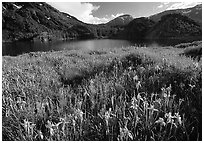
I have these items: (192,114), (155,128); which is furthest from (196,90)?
(155,128)

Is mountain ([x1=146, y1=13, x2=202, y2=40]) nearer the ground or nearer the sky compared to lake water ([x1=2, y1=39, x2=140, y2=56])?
nearer the sky

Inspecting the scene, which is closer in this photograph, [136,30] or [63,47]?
[63,47]

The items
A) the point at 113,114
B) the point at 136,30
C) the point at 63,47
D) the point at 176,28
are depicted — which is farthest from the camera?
the point at 136,30

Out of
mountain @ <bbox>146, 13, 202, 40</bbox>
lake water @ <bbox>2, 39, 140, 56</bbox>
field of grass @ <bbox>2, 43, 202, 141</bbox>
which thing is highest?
mountain @ <bbox>146, 13, 202, 40</bbox>

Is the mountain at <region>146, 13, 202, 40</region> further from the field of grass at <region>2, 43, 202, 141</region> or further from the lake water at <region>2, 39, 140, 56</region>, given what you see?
the field of grass at <region>2, 43, 202, 141</region>

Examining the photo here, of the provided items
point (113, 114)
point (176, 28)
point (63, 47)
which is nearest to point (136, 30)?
point (176, 28)

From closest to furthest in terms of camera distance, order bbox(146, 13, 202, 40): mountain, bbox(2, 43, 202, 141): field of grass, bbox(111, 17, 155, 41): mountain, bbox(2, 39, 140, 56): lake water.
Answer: bbox(2, 43, 202, 141): field of grass → bbox(2, 39, 140, 56): lake water → bbox(146, 13, 202, 40): mountain → bbox(111, 17, 155, 41): mountain

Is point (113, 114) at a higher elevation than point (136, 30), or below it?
below

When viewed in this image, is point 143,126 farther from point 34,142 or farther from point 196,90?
point 196,90

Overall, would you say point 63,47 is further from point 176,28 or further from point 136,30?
point 136,30

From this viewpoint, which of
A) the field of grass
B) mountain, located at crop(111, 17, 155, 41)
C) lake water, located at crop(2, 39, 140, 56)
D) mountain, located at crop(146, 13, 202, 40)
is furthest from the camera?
mountain, located at crop(111, 17, 155, 41)

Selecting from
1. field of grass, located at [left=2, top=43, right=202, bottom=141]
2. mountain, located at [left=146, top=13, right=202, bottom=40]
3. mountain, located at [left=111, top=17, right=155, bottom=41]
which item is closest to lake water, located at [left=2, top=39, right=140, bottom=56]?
field of grass, located at [left=2, top=43, right=202, bottom=141]

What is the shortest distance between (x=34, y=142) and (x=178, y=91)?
237 cm

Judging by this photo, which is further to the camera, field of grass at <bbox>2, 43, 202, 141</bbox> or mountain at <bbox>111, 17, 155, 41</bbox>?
mountain at <bbox>111, 17, 155, 41</bbox>
